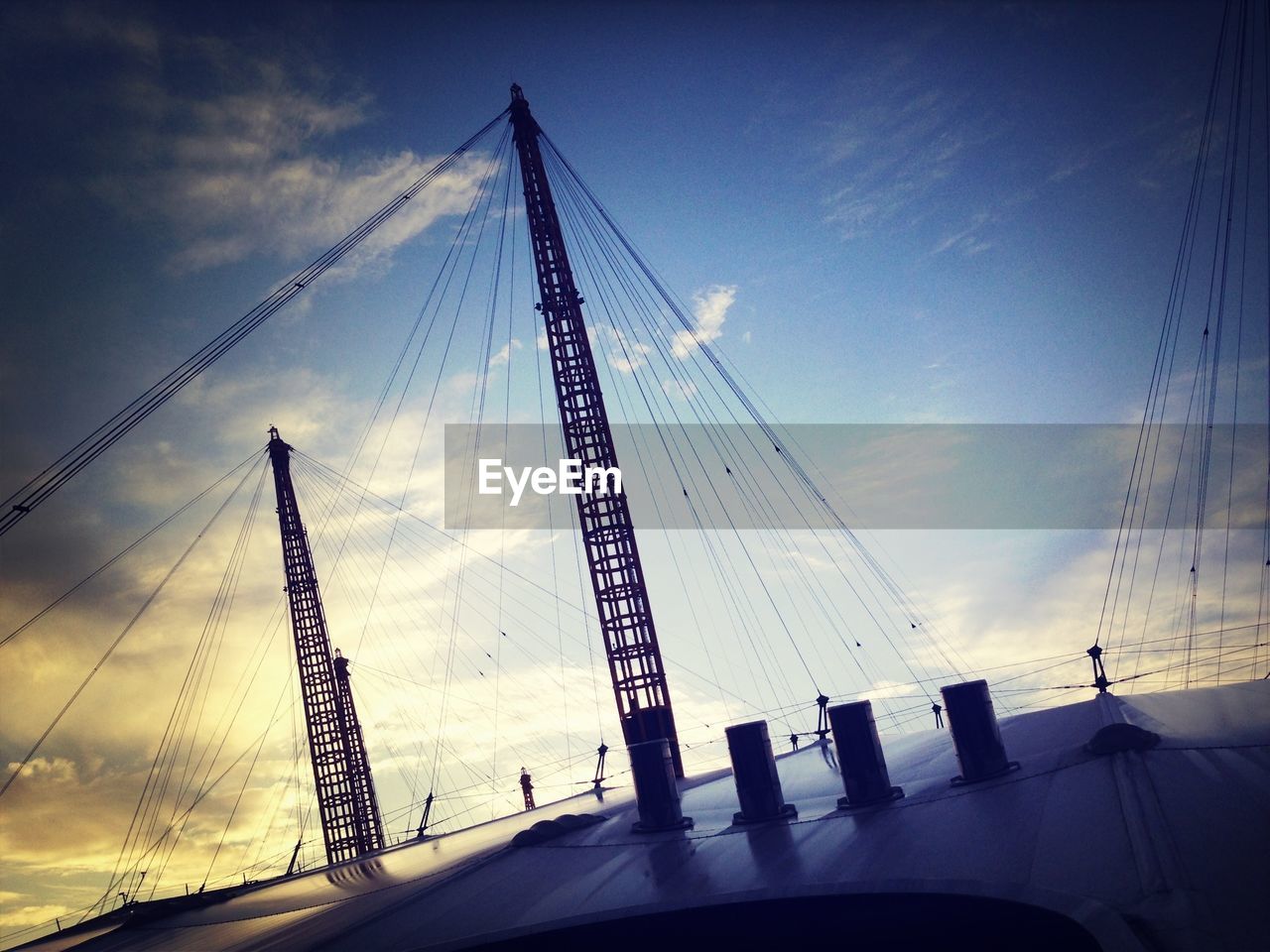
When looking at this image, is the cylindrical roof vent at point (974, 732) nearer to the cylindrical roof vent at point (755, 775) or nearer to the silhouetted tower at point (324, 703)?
the cylindrical roof vent at point (755, 775)

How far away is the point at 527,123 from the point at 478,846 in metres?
36.8

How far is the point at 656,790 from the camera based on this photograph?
20.9 meters

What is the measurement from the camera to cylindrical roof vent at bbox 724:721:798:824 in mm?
19406

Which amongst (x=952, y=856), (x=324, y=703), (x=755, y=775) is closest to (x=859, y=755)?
(x=755, y=775)

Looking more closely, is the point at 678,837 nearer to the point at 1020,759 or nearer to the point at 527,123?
the point at 1020,759

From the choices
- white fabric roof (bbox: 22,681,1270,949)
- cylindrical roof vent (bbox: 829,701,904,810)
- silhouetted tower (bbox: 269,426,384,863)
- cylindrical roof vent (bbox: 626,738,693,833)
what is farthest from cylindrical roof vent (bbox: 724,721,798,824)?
silhouetted tower (bbox: 269,426,384,863)

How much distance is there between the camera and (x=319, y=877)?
1229 inches

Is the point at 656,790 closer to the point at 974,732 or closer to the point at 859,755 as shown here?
the point at 859,755

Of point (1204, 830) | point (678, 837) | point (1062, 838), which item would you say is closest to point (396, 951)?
point (678, 837)

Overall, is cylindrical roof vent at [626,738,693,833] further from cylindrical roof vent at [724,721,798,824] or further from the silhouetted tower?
the silhouetted tower

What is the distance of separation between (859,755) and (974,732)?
8.38 ft

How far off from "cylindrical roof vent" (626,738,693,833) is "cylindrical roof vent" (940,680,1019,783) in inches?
271

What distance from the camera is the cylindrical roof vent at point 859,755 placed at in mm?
18516

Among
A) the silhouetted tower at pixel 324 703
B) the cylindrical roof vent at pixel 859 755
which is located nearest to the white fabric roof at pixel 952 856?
the cylindrical roof vent at pixel 859 755
